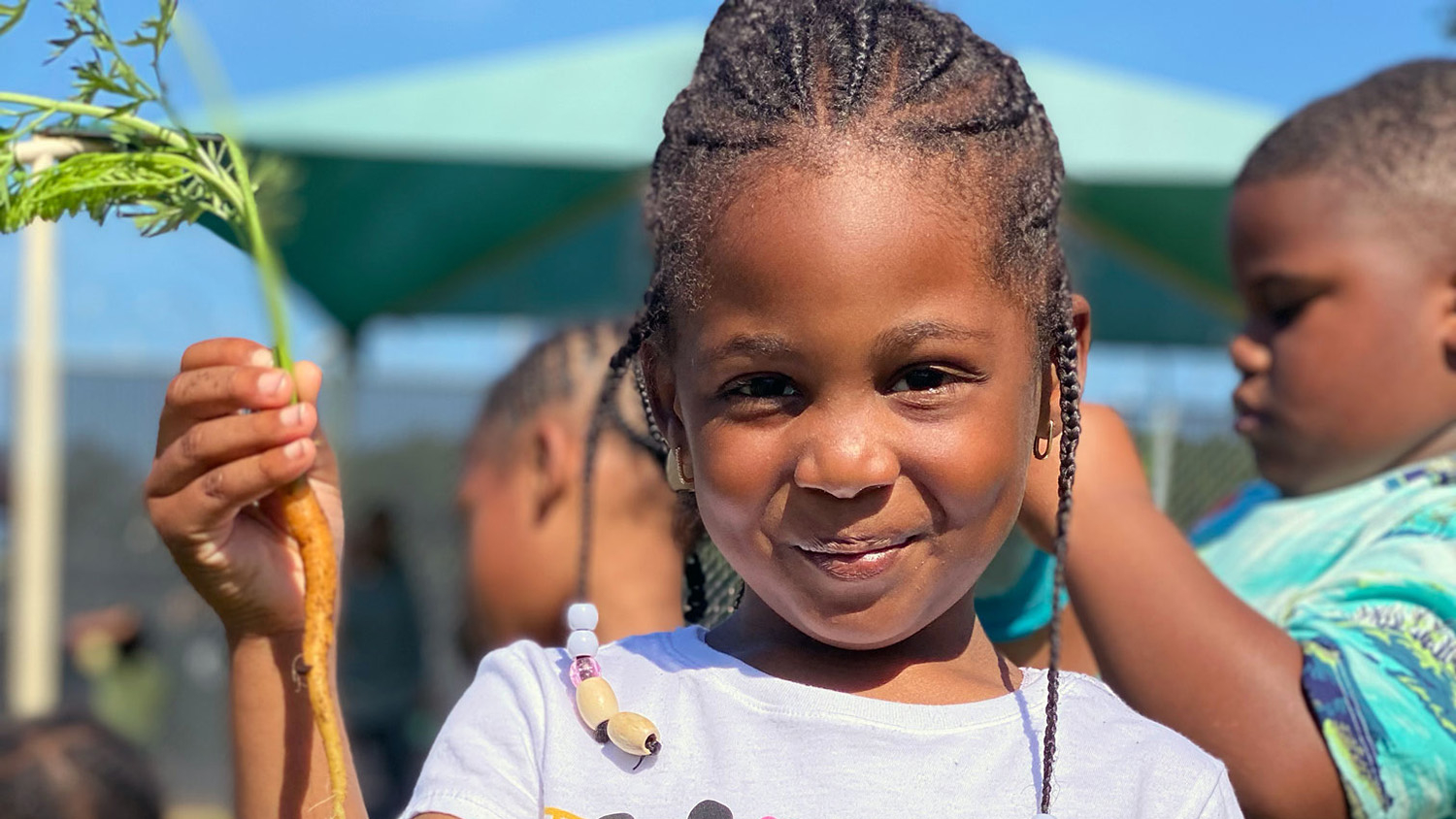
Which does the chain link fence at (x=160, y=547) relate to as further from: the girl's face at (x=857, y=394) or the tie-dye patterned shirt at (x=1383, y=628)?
the girl's face at (x=857, y=394)

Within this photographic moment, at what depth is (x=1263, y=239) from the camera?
2.26 meters

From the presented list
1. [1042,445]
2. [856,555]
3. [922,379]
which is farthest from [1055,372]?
[856,555]

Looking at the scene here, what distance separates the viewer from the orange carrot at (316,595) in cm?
148

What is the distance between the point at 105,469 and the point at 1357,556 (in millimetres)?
9776

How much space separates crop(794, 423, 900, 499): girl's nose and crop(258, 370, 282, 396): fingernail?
1.71ft

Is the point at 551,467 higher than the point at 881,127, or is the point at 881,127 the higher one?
the point at 881,127

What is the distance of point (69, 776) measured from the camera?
2.73 m

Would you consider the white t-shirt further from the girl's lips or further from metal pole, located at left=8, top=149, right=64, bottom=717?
metal pole, located at left=8, top=149, right=64, bottom=717

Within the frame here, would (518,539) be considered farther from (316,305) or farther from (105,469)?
(105,469)

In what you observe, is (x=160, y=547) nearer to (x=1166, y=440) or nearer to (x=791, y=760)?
(x=1166, y=440)

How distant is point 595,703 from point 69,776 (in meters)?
1.70

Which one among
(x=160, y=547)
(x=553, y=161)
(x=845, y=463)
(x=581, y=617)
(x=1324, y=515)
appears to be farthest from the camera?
(x=160, y=547)

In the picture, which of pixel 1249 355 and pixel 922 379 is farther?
pixel 1249 355

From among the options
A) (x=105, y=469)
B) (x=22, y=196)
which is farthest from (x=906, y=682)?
(x=105, y=469)
